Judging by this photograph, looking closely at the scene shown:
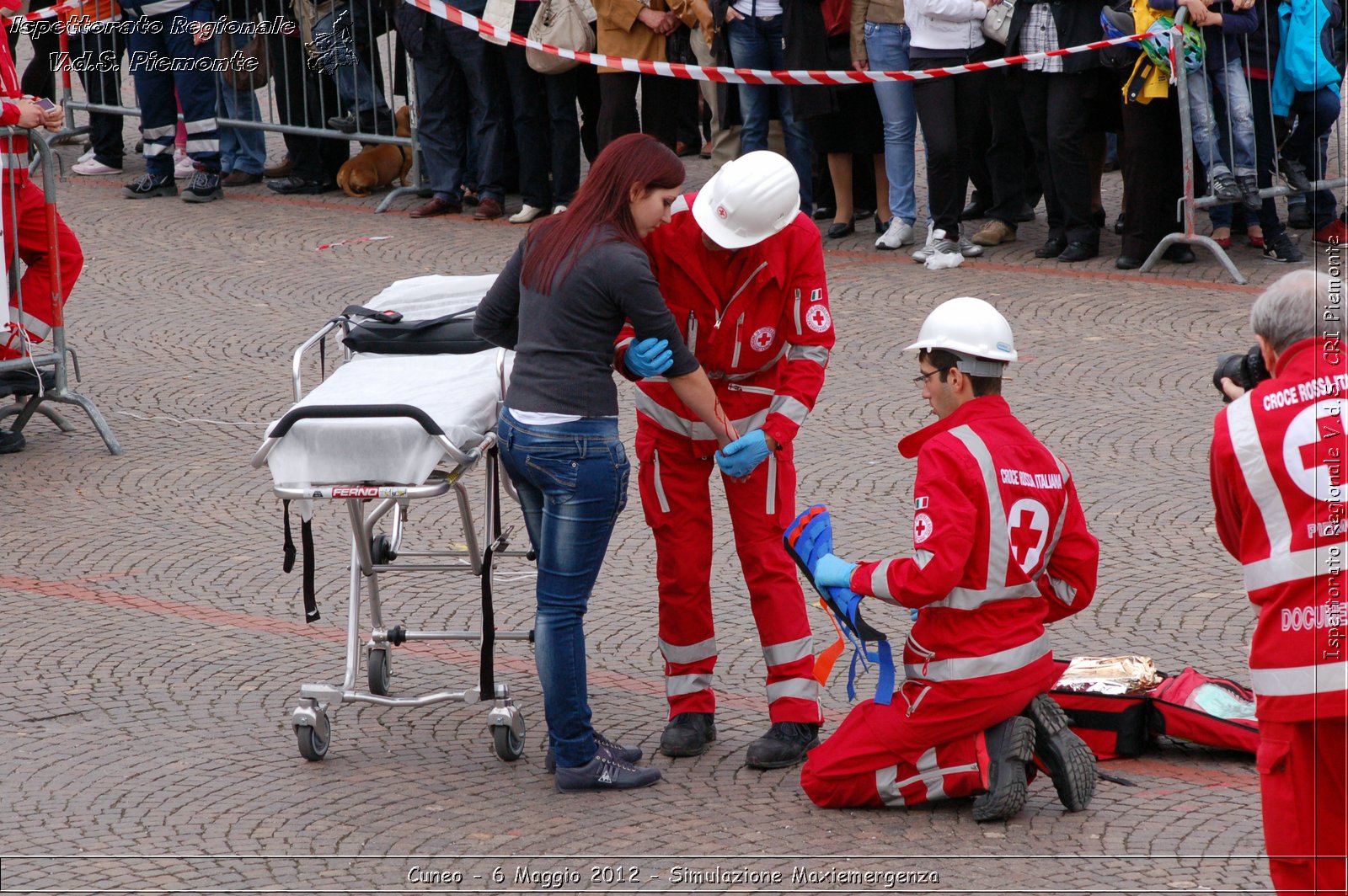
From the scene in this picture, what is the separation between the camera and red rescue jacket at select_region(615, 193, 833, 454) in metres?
5.14

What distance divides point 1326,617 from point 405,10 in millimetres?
9884

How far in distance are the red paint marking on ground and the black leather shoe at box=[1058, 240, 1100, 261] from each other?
5.96 m

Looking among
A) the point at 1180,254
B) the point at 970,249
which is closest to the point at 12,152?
the point at 970,249

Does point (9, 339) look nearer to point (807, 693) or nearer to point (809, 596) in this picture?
point (809, 596)

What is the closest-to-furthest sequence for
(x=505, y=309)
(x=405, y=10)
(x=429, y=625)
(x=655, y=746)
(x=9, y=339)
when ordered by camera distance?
(x=505, y=309)
(x=655, y=746)
(x=429, y=625)
(x=9, y=339)
(x=405, y=10)

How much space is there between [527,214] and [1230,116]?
16.0 feet

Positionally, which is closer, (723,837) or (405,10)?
(723,837)

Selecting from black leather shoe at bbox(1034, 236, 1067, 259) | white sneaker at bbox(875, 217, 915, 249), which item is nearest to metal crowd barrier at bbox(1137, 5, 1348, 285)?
black leather shoe at bbox(1034, 236, 1067, 259)

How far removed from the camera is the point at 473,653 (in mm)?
6137

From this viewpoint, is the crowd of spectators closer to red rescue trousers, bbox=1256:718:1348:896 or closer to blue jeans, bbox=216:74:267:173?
blue jeans, bbox=216:74:267:173

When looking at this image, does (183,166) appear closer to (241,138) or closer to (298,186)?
(241,138)

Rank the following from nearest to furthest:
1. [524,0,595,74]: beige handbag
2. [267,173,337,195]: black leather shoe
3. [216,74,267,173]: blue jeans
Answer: [524,0,595,74]: beige handbag → [216,74,267,173]: blue jeans → [267,173,337,195]: black leather shoe

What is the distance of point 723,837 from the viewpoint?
4.67 metres

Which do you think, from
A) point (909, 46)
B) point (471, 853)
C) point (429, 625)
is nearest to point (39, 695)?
point (429, 625)
